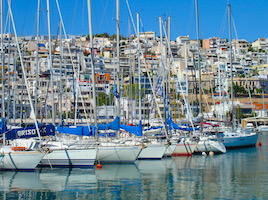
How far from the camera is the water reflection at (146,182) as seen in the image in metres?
21.2

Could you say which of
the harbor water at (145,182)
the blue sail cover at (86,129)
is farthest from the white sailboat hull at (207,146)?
the blue sail cover at (86,129)

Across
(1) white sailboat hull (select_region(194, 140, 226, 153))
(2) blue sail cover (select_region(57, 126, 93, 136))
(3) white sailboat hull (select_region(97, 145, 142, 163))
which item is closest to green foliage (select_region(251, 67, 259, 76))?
(1) white sailboat hull (select_region(194, 140, 226, 153))

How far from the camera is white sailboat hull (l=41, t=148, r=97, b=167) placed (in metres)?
27.6

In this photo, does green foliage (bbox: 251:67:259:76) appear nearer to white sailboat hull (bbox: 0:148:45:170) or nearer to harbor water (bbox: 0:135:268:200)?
harbor water (bbox: 0:135:268:200)

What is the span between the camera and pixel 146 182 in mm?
24297

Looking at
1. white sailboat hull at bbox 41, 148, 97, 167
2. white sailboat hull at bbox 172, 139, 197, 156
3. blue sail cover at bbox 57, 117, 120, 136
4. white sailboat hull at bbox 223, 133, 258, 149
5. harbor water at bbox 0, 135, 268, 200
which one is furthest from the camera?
white sailboat hull at bbox 223, 133, 258, 149

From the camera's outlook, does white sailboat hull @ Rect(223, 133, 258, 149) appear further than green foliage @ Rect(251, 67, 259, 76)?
No

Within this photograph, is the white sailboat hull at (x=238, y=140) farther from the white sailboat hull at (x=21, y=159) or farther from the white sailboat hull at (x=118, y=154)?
the white sailboat hull at (x=21, y=159)

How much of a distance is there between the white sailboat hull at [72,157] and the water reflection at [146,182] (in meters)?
0.44

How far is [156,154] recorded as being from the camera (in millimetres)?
32031

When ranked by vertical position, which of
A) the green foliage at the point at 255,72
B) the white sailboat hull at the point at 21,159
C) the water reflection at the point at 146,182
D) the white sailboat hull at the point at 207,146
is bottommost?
the water reflection at the point at 146,182

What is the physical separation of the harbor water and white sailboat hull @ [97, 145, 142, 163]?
0.39 meters

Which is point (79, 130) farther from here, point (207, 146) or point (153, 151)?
point (207, 146)

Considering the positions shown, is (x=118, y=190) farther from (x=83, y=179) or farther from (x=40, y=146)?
(x=40, y=146)
